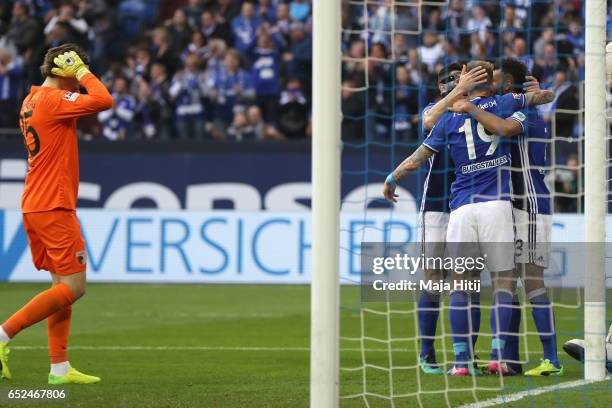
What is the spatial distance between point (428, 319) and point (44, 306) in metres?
2.70

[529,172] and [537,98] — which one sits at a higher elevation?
[537,98]

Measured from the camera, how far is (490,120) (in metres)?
8.05

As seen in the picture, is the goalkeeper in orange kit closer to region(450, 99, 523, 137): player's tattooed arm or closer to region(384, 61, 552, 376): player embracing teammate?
region(384, 61, 552, 376): player embracing teammate

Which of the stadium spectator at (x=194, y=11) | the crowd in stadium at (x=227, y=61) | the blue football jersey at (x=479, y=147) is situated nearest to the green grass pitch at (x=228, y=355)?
the blue football jersey at (x=479, y=147)

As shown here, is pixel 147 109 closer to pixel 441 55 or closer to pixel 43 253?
pixel 441 55

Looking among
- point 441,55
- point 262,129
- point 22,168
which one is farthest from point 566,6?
point 22,168

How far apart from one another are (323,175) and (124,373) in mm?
2935

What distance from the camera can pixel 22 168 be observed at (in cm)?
1862

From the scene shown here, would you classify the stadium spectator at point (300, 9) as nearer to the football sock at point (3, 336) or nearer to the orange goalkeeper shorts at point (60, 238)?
the orange goalkeeper shorts at point (60, 238)

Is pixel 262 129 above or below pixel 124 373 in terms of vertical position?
above

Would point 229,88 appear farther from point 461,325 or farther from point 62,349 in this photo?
point 62,349

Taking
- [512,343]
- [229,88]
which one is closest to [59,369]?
[512,343]

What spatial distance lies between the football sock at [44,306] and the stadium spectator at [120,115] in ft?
37.8

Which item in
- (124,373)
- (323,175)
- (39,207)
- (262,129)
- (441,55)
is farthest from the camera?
(262,129)
